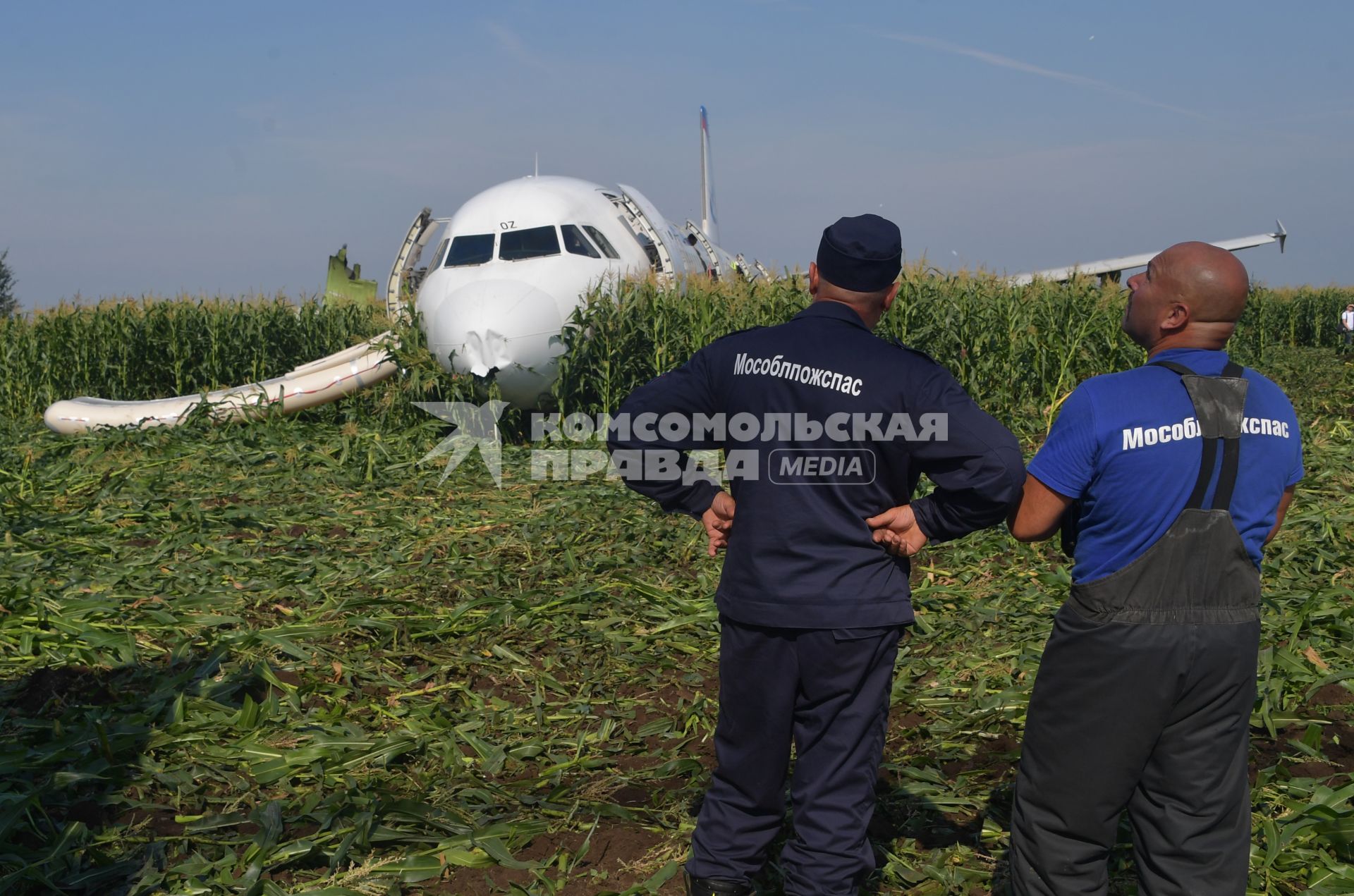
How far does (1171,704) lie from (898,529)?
2.86 ft

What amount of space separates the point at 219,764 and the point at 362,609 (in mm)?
2156

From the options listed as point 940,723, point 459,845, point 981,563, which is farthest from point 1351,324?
point 459,845

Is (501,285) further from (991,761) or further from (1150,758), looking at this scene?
(1150,758)

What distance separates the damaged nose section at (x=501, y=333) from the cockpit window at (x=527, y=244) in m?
0.61

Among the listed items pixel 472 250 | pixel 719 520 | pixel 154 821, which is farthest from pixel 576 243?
pixel 719 520

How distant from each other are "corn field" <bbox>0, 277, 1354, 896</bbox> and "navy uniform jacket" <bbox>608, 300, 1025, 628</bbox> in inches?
52.6

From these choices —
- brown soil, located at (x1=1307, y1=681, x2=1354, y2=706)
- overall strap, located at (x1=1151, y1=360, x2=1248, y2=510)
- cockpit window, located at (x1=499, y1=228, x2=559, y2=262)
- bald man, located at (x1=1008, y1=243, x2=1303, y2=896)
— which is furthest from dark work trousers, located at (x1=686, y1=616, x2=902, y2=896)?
cockpit window, located at (x1=499, y1=228, x2=559, y2=262)

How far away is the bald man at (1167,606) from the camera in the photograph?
2734mm

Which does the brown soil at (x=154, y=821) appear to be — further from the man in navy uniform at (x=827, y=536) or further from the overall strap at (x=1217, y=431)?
the overall strap at (x=1217, y=431)

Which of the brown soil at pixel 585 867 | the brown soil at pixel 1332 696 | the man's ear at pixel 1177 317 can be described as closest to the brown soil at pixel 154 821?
A: the brown soil at pixel 585 867

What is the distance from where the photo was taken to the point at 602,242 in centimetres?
1391

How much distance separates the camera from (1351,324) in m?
32.8

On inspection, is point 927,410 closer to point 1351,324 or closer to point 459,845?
point 459,845

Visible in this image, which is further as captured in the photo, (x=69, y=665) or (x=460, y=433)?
(x=460, y=433)
